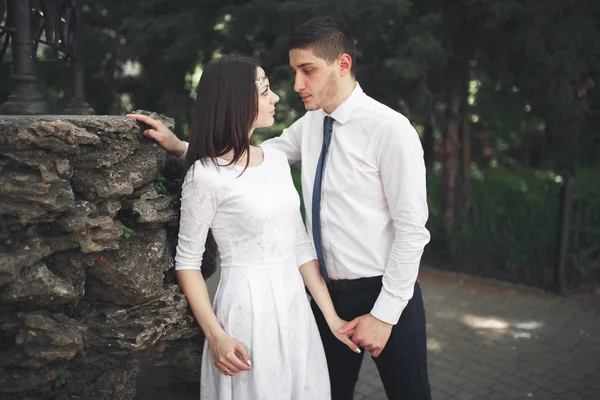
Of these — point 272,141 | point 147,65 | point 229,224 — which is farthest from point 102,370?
point 147,65

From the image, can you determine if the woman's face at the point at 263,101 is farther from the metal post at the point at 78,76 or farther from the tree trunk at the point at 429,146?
the tree trunk at the point at 429,146

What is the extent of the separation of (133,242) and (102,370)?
0.55 m

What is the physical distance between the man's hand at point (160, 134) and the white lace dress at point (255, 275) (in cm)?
37

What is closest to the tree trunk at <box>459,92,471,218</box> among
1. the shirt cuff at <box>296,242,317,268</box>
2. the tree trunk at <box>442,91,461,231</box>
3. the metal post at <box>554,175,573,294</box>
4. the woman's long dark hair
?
the tree trunk at <box>442,91,461,231</box>

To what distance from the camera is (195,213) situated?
7.82 ft

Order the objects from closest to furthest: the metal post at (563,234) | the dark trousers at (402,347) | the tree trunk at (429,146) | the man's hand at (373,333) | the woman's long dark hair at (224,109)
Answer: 1. the woman's long dark hair at (224,109)
2. the man's hand at (373,333)
3. the dark trousers at (402,347)
4. the metal post at (563,234)
5. the tree trunk at (429,146)

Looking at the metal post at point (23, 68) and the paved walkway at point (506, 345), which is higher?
the metal post at point (23, 68)

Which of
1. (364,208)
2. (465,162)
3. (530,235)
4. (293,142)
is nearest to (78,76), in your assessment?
(293,142)

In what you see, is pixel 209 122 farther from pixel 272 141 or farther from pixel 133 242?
pixel 272 141

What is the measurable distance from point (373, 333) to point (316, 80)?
45.6 inches

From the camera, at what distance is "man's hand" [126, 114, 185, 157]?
2643 millimetres

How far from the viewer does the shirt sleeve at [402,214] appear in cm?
252

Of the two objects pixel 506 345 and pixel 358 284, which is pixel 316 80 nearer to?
pixel 358 284

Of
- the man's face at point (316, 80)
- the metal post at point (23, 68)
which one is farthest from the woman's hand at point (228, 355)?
the metal post at point (23, 68)
